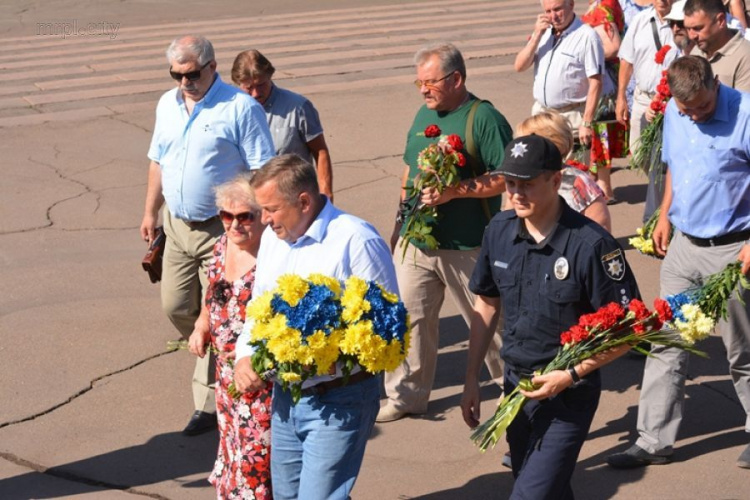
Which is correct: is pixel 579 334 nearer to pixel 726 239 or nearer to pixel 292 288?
pixel 292 288

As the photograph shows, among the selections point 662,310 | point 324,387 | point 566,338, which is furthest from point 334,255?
point 662,310

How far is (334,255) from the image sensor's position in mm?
5004

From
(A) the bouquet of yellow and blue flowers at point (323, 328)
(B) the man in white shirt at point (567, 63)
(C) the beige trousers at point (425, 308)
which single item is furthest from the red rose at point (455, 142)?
(B) the man in white shirt at point (567, 63)

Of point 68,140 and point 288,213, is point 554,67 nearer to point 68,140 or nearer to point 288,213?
point 288,213

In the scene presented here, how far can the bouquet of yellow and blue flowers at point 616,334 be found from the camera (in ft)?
15.2

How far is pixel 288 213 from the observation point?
16.4 ft

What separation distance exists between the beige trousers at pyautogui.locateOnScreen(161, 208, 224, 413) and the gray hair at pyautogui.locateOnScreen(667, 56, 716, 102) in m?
2.82

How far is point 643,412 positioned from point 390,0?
55.6 ft

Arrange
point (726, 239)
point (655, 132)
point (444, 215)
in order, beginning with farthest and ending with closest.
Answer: point (655, 132), point (444, 215), point (726, 239)

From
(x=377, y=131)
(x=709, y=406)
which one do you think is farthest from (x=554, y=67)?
(x=377, y=131)

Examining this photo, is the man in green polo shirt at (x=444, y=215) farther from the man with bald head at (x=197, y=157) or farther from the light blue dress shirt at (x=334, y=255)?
the light blue dress shirt at (x=334, y=255)

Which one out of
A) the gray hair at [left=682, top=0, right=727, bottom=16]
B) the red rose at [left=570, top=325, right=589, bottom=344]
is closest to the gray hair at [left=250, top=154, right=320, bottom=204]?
the red rose at [left=570, top=325, right=589, bottom=344]

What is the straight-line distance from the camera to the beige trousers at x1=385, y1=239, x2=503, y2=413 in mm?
6797

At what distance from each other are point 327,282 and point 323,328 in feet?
0.67
